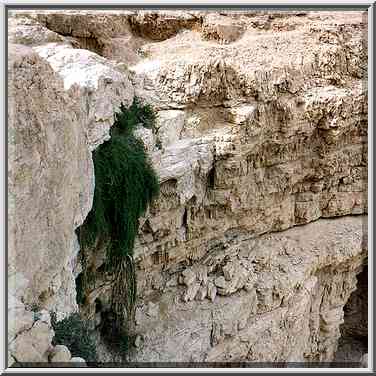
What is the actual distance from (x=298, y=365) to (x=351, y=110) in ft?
18.0

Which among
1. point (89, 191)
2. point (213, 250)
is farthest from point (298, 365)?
point (89, 191)

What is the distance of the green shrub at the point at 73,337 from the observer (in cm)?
400

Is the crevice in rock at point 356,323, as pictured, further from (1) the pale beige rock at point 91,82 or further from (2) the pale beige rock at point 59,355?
(2) the pale beige rock at point 59,355

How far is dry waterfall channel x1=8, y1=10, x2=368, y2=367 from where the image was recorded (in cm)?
698

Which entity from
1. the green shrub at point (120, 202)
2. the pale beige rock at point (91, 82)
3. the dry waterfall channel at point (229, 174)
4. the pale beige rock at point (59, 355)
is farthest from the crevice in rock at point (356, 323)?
the pale beige rock at point (59, 355)

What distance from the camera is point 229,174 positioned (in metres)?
8.71

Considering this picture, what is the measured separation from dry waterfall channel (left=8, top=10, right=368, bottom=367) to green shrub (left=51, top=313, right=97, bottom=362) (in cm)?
29

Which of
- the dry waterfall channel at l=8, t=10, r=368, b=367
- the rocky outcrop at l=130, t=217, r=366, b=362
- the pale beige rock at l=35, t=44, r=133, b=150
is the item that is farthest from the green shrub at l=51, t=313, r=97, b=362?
the rocky outcrop at l=130, t=217, r=366, b=362

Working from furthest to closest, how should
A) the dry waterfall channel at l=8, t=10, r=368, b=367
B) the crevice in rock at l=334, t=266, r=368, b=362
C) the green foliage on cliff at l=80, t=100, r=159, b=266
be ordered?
the crevice in rock at l=334, t=266, r=368, b=362, the dry waterfall channel at l=8, t=10, r=368, b=367, the green foliage on cliff at l=80, t=100, r=159, b=266

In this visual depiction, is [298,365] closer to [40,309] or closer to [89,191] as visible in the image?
[89,191]

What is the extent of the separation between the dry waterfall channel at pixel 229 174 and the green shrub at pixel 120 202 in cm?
14

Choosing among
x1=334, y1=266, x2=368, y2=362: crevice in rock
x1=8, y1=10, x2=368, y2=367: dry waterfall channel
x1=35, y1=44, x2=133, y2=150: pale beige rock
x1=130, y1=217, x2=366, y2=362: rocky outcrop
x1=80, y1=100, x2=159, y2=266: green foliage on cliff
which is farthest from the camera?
x1=334, y1=266, x2=368, y2=362: crevice in rock

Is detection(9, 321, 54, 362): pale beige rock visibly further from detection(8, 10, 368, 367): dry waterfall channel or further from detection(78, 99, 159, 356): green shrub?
detection(78, 99, 159, 356): green shrub

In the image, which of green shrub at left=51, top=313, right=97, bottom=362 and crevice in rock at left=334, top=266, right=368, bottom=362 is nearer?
green shrub at left=51, top=313, right=97, bottom=362
